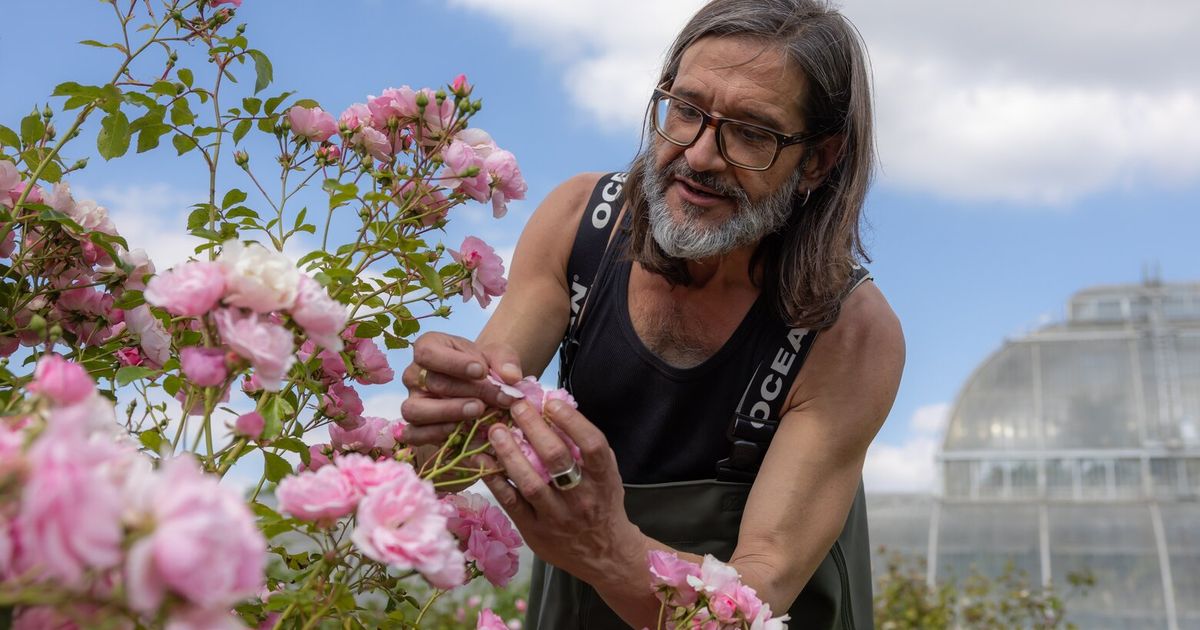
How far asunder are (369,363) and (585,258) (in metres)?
0.73

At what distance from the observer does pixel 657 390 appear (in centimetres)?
217

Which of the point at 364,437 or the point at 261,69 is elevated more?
the point at 261,69

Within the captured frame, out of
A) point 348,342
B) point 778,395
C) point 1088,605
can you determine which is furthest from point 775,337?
point 1088,605

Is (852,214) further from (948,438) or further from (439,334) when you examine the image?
(948,438)

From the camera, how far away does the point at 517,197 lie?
1.62 metres

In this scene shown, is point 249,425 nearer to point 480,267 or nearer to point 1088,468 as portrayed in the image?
point 480,267

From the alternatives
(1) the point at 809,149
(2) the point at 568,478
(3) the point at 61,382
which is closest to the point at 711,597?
(2) the point at 568,478

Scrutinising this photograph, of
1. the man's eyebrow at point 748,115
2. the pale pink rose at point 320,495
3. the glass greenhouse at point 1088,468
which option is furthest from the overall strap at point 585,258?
the glass greenhouse at point 1088,468

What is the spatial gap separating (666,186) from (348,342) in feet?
2.47

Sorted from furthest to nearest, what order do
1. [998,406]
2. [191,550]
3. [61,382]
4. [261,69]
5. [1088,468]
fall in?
[998,406], [1088,468], [261,69], [61,382], [191,550]

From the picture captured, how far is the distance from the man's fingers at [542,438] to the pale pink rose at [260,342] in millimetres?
474

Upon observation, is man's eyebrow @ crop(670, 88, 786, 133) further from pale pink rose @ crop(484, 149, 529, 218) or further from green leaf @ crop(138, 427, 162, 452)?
green leaf @ crop(138, 427, 162, 452)

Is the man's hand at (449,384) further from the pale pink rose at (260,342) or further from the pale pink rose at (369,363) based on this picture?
the pale pink rose at (260,342)

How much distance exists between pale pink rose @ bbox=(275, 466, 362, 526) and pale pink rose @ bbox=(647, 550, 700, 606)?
505mm
